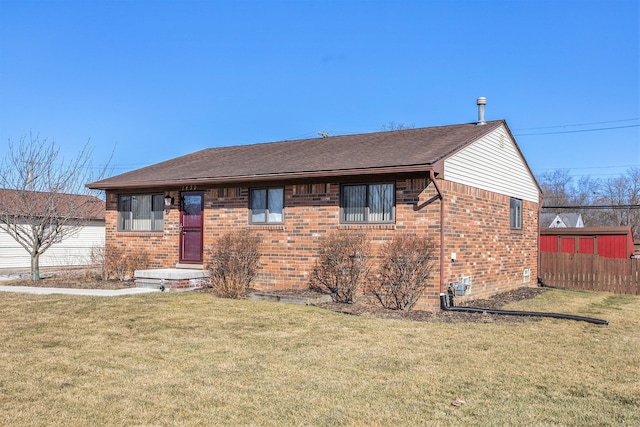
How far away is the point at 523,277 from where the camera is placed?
16.0 meters

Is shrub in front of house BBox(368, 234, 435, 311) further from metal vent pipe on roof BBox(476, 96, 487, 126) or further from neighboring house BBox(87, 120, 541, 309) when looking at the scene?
metal vent pipe on roof BBox(476, 96, 487, 126)

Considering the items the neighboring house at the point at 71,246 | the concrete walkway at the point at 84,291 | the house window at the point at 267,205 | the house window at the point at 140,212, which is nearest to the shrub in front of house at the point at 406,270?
the house window at the point at 267,205

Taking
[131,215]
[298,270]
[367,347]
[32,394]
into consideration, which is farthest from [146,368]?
[131,215]

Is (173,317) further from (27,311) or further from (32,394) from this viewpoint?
(32,394)

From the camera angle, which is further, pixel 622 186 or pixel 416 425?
pixel 622 186

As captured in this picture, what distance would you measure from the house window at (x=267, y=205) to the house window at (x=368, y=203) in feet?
5.53

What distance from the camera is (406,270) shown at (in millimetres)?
10961

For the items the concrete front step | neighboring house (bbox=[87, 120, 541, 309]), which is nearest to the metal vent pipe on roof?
neighboring house (bbox=[87, 120, 541, 309])

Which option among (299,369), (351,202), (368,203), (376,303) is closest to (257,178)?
(351,202)

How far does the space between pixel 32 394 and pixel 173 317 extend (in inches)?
162

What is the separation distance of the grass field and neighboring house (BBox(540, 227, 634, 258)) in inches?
356

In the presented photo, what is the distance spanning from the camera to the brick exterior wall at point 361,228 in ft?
37.6

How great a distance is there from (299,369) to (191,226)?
8.96 metres

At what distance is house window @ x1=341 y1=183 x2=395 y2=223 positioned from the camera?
1181 cm
